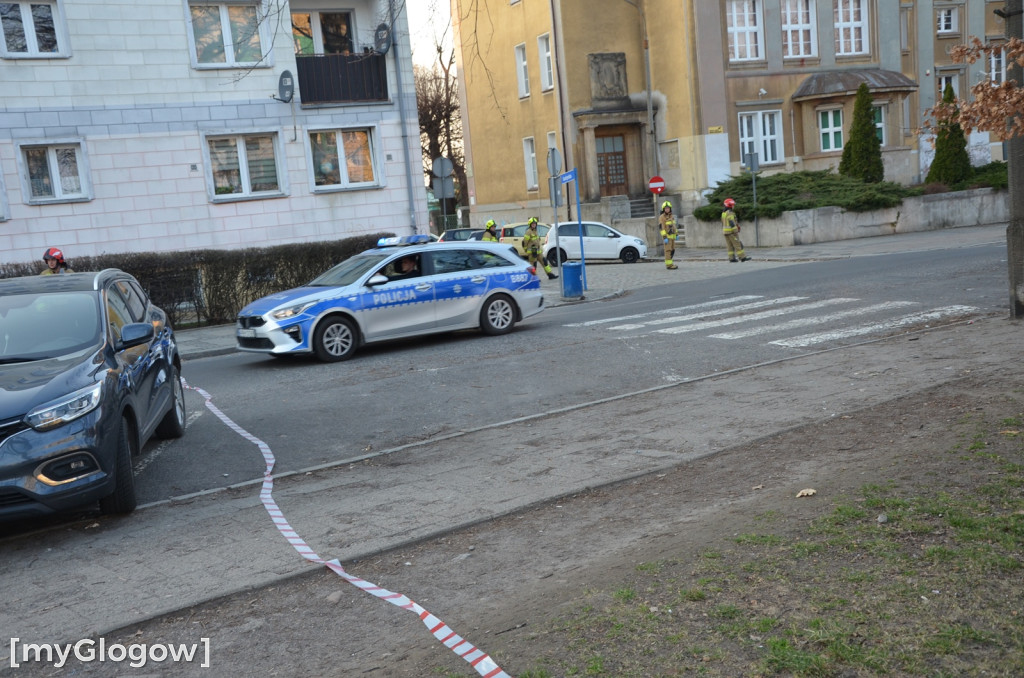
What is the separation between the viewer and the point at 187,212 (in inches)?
960

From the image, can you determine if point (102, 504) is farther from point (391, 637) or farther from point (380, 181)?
point (380, 181)

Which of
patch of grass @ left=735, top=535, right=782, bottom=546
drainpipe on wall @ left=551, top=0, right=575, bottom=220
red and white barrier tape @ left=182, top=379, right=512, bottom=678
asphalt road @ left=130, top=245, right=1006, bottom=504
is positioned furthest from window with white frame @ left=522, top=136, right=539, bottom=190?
patch of grass @ left=735, top=535, right=782, bottom=546

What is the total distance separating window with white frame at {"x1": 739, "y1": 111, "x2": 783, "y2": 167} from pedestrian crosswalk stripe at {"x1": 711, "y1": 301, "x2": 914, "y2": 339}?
27.0 metres

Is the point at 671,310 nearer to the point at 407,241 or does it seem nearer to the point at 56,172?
the point at 407,241

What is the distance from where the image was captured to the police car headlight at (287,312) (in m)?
13.2

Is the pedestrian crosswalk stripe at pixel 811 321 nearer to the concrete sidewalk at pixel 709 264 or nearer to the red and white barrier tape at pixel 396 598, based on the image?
the concrete sidewalk at pixel 709 264

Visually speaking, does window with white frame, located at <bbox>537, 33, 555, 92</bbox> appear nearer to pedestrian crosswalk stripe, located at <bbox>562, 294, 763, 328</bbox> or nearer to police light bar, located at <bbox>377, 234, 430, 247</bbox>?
pedestrian crosswalk stripe, located at <bbox>562, 294, 763, 328</bbox>

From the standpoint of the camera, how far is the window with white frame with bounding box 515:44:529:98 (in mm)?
45750

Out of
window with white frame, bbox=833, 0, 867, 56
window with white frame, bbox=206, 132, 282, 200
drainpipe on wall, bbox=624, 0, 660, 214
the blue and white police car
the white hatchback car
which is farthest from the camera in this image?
window with white frame, bbox=833, 0, 867, 56

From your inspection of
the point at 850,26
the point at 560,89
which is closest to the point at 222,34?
the point at 560,89

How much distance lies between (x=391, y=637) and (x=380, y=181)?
2313cm

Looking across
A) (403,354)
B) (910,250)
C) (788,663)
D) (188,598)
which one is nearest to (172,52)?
(403,354)

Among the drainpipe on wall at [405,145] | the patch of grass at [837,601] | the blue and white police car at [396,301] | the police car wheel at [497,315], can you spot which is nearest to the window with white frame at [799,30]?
the drainpipe on wall at [405,145]

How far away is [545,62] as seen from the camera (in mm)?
43562
